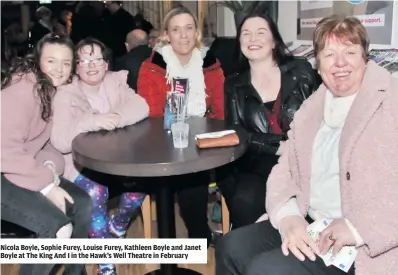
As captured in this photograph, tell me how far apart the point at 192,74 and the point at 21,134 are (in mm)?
904

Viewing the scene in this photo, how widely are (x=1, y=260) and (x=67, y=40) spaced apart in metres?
0.88

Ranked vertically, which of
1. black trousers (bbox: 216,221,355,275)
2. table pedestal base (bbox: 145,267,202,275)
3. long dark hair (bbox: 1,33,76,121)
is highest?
long dark hair (bbox: 1,33,76,121)

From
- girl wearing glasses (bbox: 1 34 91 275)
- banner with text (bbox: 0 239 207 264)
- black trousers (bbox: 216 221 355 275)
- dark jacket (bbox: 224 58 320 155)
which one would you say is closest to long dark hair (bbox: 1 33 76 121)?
girl wearing glasses (bbox: 1 34 91 275)

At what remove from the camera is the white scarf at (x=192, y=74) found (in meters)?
2.17

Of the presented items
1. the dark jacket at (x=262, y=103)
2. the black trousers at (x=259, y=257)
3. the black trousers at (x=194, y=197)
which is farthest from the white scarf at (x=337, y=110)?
the black trousers at (x=194, y=197)

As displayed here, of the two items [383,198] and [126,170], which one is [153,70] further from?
[383,198]

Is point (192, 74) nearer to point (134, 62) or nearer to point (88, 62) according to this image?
point (134, 62)

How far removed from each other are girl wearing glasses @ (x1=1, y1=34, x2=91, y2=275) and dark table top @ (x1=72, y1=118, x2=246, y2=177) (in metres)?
0.17

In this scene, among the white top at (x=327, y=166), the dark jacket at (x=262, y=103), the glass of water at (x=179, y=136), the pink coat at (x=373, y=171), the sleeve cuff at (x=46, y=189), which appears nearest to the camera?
the pink coat at (x=373, y=171)

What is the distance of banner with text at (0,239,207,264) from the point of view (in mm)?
1502

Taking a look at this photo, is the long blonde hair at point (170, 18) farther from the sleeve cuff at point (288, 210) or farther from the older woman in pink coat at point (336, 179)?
the sleeve cuff at point (288, 210)

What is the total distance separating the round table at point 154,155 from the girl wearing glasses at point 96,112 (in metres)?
0.06

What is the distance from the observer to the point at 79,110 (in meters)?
1.85

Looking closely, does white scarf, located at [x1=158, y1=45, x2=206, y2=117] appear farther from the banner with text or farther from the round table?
the banner with text
